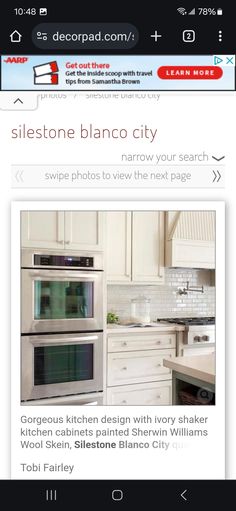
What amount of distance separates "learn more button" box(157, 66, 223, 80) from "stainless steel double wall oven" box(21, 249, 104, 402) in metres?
0.99

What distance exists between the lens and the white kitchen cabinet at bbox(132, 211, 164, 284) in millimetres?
2242

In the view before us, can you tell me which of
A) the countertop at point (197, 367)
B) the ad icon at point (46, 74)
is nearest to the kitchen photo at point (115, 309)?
the countertop at point (197, 367)

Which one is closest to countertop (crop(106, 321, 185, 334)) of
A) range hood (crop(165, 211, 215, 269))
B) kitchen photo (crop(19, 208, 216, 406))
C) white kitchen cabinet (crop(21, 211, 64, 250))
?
kitchen photo (crop(19, 208, 216, 406))

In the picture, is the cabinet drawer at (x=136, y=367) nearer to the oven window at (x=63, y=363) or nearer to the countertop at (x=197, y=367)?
the oven window at (x=63, y=363)

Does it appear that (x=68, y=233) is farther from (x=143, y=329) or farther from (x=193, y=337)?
(x=193, y=337)

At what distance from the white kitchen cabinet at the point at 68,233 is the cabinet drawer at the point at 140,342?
0.61 metres

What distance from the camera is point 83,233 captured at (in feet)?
5.27

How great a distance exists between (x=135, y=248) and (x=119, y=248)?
0.13 metres

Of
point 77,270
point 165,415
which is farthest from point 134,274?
point 165,415

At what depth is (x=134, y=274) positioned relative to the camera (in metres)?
2.25

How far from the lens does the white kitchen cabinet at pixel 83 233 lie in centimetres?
158

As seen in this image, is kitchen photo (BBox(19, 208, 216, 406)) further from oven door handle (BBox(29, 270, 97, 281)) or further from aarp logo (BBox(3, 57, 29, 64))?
aarp logo (BBox(3, 57, 29, 64))
